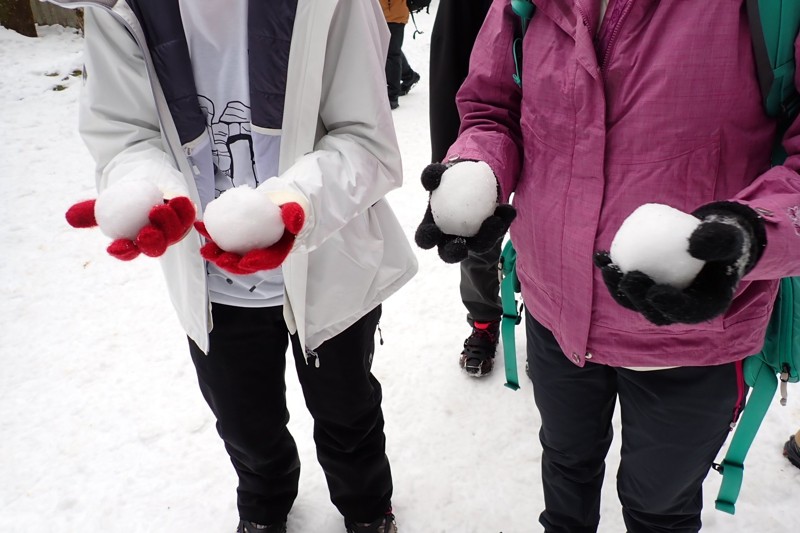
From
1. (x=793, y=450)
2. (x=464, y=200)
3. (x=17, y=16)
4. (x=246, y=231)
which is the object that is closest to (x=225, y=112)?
(x=246, y=231)

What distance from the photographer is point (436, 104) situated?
6.73 ft

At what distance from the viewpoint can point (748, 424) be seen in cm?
127

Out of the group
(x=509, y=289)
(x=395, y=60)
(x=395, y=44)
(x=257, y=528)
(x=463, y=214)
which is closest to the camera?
(x=463, y=214)

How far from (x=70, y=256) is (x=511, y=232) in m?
3.51

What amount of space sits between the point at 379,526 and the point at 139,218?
135 cm

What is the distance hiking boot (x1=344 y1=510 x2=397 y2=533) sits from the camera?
1838mm

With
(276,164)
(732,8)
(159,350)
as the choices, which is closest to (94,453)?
(159,350)

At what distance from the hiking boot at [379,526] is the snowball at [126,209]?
1302mm

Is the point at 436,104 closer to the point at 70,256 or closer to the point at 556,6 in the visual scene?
the point at 556,6

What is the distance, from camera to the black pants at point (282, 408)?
150 cm

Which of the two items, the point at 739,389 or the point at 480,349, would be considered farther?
the point at 480,349

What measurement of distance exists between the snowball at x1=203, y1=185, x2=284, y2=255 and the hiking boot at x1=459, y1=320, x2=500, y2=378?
5.86 feet

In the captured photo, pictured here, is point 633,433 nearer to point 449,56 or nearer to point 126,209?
point 126,209

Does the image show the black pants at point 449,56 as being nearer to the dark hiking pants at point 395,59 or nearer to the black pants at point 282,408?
the black pants at point 282,408
